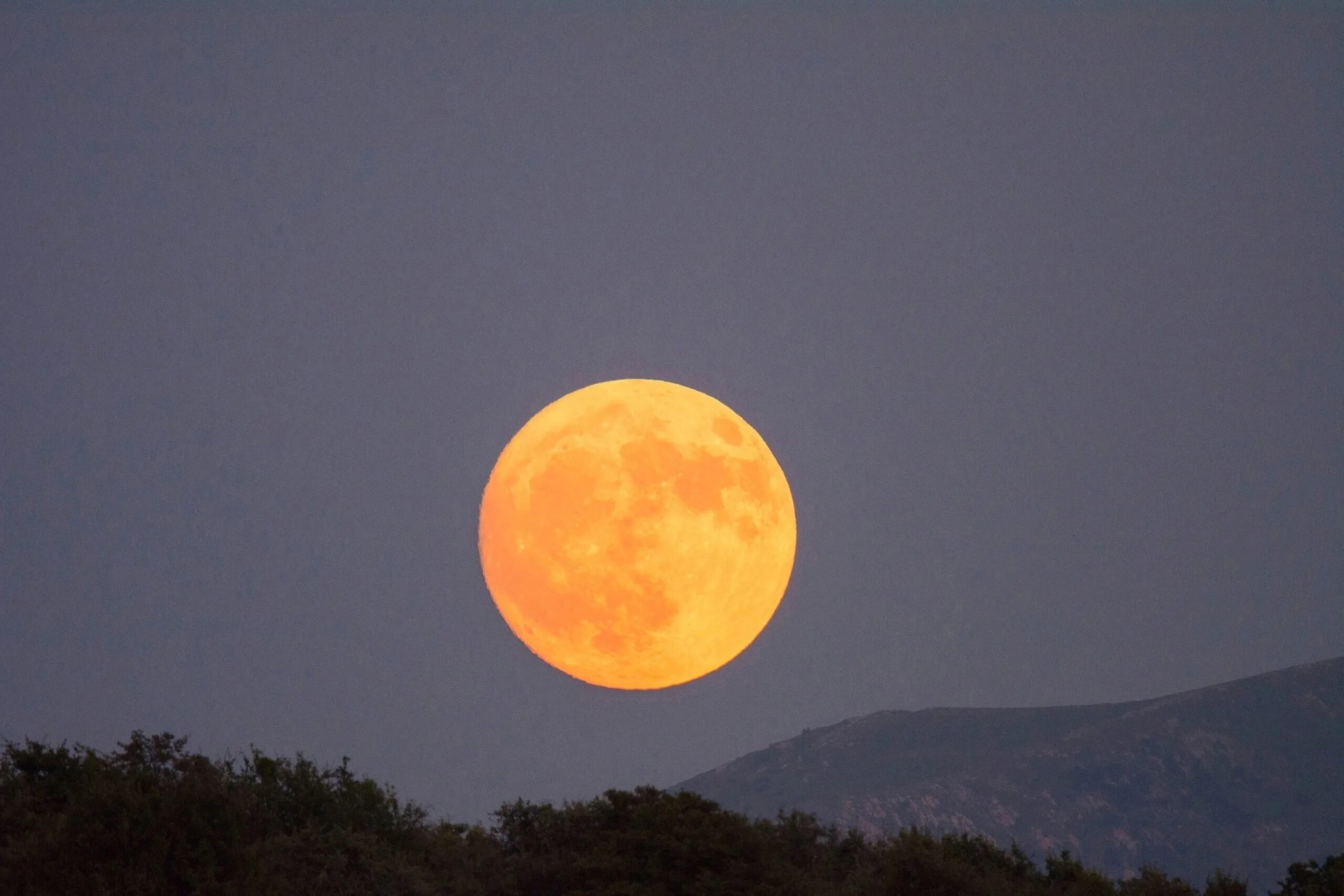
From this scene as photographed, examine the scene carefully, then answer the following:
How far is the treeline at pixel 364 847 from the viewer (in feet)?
102

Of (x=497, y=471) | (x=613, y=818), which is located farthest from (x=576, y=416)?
(x=613, y=818)

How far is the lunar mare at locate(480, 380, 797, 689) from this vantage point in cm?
3609

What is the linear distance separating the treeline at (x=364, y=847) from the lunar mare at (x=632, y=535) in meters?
4.92

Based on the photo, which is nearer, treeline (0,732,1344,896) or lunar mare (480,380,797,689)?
treeline (0,732,1344,896)

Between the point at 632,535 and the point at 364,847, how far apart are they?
11324 mm

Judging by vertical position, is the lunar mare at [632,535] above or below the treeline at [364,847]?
above

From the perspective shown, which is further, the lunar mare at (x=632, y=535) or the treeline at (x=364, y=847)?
the lunar mare at (x=632, y=535)

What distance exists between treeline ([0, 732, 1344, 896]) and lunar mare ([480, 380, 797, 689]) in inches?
→ 194

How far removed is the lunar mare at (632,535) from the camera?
36.1 metres

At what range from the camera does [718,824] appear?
35938 mm

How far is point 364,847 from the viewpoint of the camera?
35.0 meters

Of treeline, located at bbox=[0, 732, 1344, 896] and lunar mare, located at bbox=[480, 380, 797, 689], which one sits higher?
lunar mare, located at bbox=[480, 380, 797, 689]

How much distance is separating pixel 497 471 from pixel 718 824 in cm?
1251

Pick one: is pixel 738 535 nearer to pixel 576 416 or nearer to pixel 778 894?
pixel 576 416
